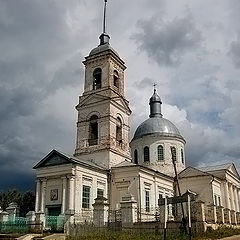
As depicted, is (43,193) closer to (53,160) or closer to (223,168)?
(53,160)

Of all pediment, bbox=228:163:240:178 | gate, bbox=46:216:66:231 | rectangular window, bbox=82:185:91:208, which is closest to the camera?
gate, bbox=46:216:66:231

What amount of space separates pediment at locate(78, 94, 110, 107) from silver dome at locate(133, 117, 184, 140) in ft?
28.8

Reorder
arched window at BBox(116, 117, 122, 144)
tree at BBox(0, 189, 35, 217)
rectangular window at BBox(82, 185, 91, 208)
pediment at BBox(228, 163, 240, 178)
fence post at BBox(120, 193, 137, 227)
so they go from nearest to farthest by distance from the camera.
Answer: fence post at BBox(120, 193, 137, 227) → rectangular window at BBox(82, 185, 91, 208) → arched window at BBox(116, 117, 122, 144) → pediment at BBox(228, 163, 240, 178) → tree at BBox(0, 189, 35, 217)

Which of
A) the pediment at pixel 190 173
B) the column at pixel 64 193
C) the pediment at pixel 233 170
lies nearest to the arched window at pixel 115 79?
the pediment at pixel 190 173

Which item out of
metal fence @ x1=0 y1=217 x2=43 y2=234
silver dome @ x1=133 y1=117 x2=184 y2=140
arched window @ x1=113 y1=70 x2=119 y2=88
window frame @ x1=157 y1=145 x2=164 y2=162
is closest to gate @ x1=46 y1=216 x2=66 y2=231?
metal fence @ x1=0 y1=217 x2=43 y2=234

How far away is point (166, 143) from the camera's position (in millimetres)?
39625

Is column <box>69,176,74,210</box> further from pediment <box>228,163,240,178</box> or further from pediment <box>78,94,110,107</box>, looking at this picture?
pediment <box>228,163,240,178</box>

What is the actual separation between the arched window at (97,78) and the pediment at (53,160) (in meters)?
9.24

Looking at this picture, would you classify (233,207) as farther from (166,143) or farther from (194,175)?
(166,143)

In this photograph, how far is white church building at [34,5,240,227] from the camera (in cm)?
2803

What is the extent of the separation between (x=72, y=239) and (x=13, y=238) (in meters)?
4.21

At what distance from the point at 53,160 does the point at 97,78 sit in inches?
427

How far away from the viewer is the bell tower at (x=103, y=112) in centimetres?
3253

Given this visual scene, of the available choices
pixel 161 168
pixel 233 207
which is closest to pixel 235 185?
pixel 233 207
